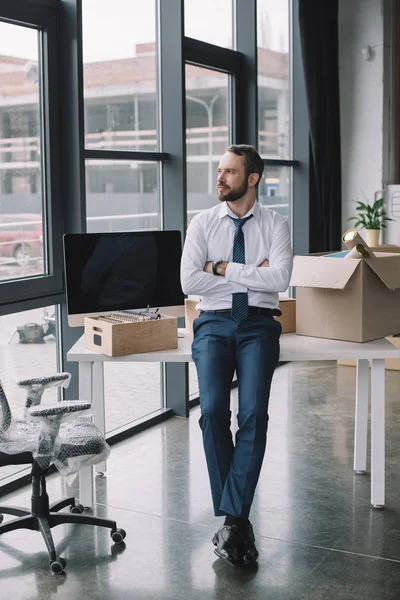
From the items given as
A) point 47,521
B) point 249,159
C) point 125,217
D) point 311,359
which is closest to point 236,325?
point 311,359

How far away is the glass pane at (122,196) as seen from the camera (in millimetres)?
4375

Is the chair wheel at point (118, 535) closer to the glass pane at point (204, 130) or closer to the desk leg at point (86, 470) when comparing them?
the desk leg at point (86, 470)

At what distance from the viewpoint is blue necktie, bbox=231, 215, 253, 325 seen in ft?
11.0

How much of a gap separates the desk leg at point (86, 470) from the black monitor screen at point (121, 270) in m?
0.27

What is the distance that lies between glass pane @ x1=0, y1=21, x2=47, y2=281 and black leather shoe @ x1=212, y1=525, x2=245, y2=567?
1.57 meters

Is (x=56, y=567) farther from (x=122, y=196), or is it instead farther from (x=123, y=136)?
(x=123, y=136)

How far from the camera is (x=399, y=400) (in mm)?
5297

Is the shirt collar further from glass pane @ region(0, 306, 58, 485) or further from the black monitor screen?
glass pane @ region(0, 306, 58, 485)

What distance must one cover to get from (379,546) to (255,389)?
767mm

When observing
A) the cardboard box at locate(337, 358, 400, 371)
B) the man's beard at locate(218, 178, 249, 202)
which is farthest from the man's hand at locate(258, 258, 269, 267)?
the cardboard box at locate(337, 358, 400, 371)

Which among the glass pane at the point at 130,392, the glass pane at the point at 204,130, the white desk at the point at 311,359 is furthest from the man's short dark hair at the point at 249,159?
the glass pane at the point at 204,130

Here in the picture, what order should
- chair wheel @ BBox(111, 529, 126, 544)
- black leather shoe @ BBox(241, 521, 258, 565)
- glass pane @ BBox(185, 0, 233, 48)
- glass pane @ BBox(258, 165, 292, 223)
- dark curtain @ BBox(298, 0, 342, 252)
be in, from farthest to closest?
glass pane @ BBox(258, 165, 292, 223), dark curtain @ BBox(298, 0, 342, 252), glass pane @ BBox(185, 0, 233, 48), chair wheel @ BBox(111, 529, 126, 544), black leather shoe @ BBox(241, 521, 258, 565)

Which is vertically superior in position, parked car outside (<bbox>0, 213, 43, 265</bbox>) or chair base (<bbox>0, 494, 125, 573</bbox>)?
parked car outside (<bbox>0, 213, 43, 265</bbox>)

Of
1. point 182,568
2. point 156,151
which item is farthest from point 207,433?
point 156,151
